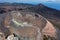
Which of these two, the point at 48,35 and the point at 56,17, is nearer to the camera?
the point at 48,35

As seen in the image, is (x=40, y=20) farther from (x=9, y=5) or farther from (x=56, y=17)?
(x=9, y=5)

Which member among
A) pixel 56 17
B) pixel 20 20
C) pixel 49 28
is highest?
pixel 20 20

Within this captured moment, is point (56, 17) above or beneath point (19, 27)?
beneath

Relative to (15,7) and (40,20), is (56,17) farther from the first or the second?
(40,20)

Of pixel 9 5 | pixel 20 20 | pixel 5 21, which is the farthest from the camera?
pixel 9 5

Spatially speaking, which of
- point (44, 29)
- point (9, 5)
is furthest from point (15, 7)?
point (44, 29)

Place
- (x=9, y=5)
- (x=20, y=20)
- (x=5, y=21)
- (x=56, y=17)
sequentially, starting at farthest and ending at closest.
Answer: (x=9, y=5)
(x=56, y=17)
(x=5, y=21)
(x=20, y=20)

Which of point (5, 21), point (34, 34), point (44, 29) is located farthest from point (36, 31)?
point (5, 21)
